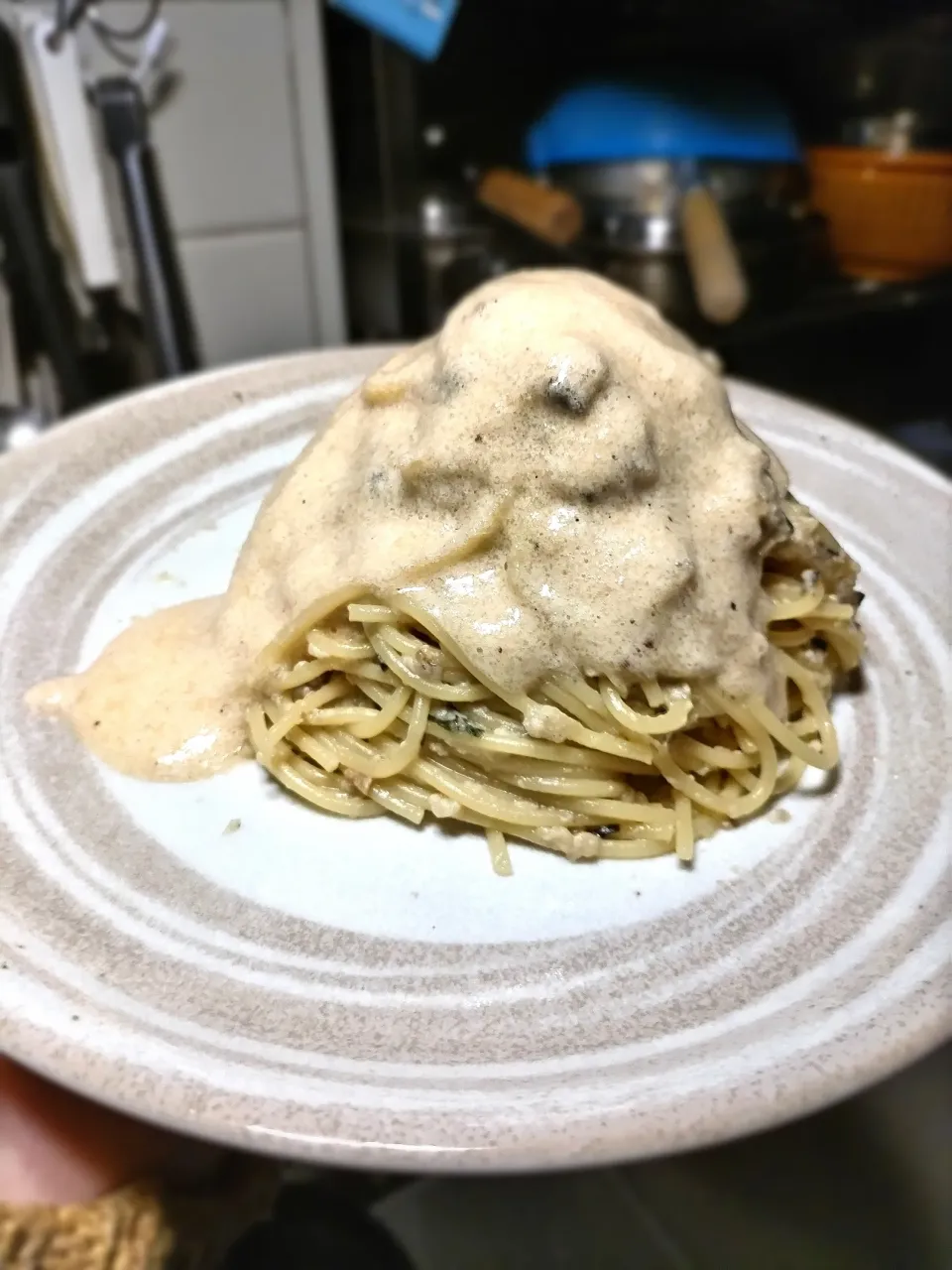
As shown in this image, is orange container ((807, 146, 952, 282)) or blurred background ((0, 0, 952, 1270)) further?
orange container ((807, 146, 952, 282))

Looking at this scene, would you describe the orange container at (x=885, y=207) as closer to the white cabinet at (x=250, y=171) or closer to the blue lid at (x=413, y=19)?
the blue lid at (x=413, y=19)

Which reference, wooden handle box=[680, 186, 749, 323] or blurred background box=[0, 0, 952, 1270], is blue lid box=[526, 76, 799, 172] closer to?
blurred background box=[0, 0, 952, 1270]

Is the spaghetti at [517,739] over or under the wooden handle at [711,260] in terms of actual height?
under

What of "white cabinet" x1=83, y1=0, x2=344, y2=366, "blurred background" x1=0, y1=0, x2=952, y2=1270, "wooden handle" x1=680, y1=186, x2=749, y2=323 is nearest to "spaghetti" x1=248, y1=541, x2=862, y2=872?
"wooden handle" x1=680, y1=186, x2=749, y2=323

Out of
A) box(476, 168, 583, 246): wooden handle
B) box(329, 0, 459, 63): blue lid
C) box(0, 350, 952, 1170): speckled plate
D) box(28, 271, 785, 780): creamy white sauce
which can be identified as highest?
box(329, 0, 459, 63): blue lid

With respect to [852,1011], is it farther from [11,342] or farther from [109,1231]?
[11,342]

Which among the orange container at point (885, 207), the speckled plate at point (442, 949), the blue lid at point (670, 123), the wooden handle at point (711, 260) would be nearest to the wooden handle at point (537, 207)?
the blue lid at point (670, 123)

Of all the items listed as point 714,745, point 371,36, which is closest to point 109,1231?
point 714,745
